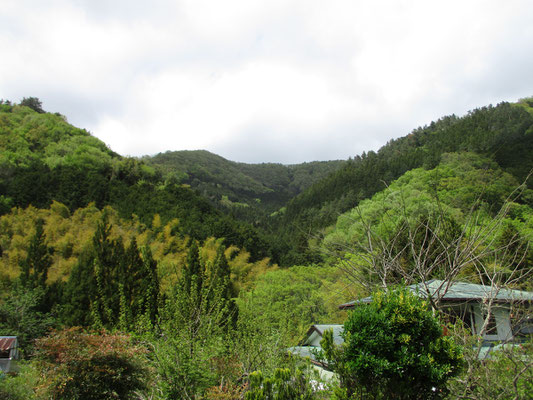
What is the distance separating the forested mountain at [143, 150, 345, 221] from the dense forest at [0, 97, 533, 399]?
993 inches

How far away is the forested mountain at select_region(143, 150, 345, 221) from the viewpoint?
9369 centimetres

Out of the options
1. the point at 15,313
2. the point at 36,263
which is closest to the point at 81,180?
the point at 36,263

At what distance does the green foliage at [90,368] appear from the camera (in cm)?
691

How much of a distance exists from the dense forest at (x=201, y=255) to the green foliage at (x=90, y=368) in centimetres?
3

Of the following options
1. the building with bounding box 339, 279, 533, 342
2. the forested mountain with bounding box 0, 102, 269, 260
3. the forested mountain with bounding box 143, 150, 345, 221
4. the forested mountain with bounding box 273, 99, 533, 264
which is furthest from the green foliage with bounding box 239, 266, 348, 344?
the forested mountain with bounding box 143, 150, 345, 221

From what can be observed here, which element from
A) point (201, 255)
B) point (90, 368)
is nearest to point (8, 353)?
point (201, 255)

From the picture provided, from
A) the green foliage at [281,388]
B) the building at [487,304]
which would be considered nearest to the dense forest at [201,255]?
the green foliage at [281,388]

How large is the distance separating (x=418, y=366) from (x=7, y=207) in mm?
37069

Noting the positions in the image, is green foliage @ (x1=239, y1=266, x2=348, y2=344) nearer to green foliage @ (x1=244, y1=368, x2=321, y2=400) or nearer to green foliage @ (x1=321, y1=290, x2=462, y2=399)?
green foliage @ (x1=244, y1=368, x2=321, y2=400)

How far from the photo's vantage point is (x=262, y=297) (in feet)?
74.3

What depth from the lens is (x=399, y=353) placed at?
14.7 ft

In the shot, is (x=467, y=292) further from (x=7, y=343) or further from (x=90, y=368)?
(x=7, y=343)

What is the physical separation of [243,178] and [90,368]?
121239mm

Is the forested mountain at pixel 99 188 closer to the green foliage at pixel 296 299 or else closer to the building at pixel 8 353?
the green foliage at pixel 296 299
